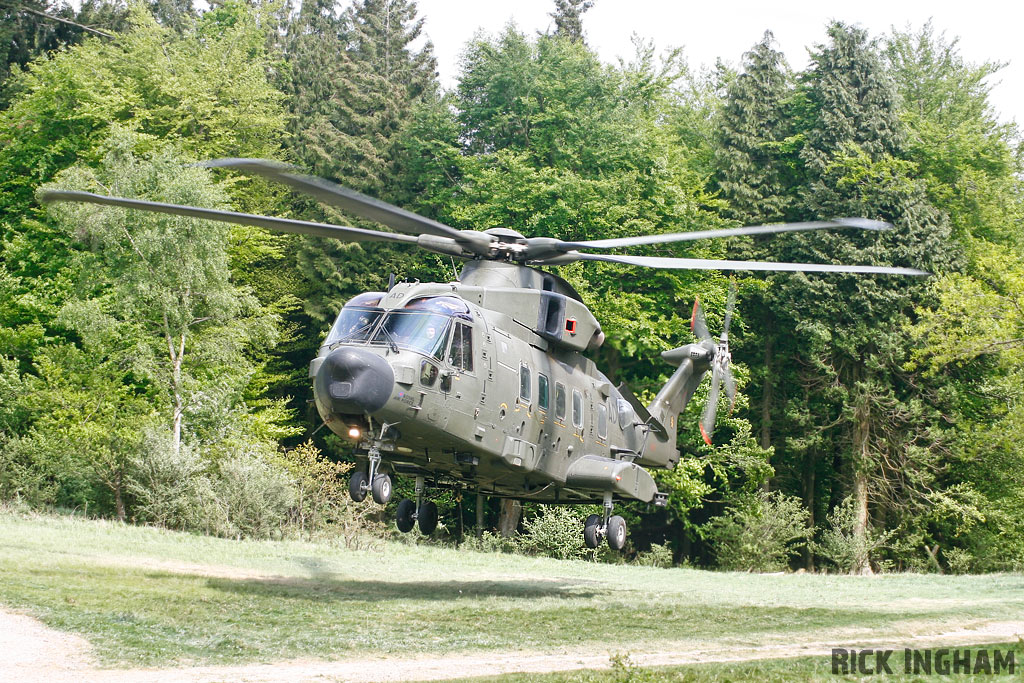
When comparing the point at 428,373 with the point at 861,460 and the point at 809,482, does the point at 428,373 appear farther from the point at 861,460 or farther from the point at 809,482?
the point at 809,482

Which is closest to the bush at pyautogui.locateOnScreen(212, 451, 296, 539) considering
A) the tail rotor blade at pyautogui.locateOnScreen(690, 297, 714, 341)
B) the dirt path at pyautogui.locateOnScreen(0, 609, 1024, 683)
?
the tail rotor blade at pyautogui.locateOnScreen(690, 297, 714, 341)

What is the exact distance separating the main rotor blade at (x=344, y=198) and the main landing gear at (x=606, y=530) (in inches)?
202

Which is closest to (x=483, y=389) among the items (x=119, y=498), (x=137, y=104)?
(x=119, y=498)

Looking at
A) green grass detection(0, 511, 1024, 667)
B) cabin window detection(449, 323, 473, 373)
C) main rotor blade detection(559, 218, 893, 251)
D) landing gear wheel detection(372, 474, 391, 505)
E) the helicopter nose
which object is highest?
main rotor blade detection(559, 218, 893, 251)

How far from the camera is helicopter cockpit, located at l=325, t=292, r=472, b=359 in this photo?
16.1 metres

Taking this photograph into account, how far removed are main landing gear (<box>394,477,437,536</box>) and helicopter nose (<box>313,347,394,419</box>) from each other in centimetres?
415

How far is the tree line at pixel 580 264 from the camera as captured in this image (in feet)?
110

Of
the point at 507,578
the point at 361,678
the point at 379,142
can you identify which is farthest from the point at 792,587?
the point at 379,142

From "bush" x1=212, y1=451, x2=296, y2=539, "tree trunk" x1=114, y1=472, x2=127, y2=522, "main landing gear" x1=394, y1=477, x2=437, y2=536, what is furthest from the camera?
"tree trunk" x1=114, y1=472, x2=127, y2=522

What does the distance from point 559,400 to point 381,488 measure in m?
4.08

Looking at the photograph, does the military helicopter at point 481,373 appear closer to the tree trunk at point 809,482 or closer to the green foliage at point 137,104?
the tree trunk at point 809,482

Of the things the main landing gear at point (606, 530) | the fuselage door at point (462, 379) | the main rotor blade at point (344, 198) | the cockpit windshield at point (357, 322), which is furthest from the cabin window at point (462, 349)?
the main landing gear at point (606, 530)

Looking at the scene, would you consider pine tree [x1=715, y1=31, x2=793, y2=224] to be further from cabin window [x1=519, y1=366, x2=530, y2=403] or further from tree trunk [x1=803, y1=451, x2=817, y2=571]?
cabin window [x1=519, y1=366, x2=530, y2=403]

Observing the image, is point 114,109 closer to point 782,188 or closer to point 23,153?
point 23,153
